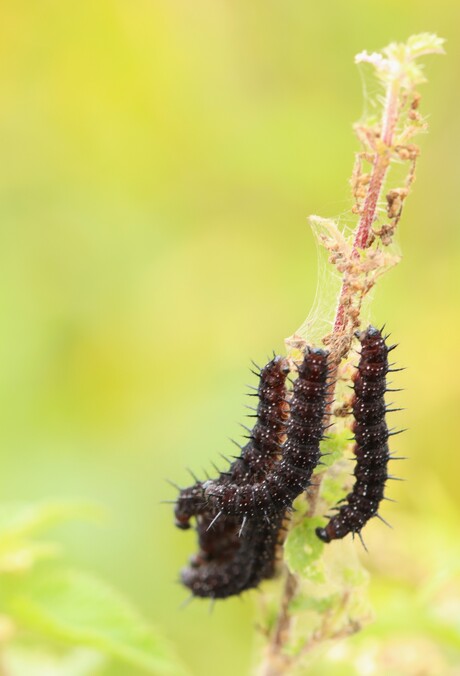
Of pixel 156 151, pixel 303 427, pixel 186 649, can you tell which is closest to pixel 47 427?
pixel 186 649

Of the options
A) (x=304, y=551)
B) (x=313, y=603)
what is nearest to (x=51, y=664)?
(x=313, y=603)

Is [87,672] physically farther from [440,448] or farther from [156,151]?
[156,151]

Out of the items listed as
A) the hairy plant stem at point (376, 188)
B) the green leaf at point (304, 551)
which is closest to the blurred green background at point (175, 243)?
the green leaf at point (304, 551)

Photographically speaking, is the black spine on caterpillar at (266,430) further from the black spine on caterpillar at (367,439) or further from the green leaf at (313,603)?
the green leaf at (313,603)

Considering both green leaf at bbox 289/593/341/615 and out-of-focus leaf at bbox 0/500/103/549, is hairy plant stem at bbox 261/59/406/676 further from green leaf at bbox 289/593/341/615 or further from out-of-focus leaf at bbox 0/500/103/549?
out-of-focus leaf at bbox 0/500/103/549

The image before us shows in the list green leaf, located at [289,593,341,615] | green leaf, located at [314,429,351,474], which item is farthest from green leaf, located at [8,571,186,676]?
green leaf, located at [314,429,351,474]

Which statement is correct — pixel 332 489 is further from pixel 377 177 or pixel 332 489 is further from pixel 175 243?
pixel 175 243
